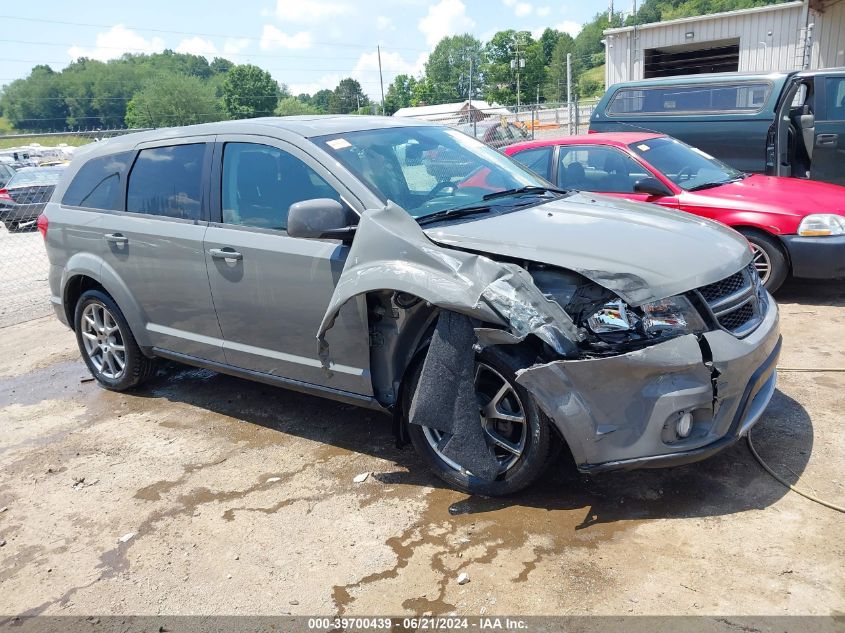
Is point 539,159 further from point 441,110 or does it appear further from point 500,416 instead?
point 441,110

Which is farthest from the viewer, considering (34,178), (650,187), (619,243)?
(34,178)

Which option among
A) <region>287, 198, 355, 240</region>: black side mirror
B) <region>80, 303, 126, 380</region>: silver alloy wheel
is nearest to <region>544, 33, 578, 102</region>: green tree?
<region>80, 303, 126, 380</region>: silver alloy wheel

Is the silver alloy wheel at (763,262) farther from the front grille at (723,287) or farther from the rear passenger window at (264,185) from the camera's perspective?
the rear passenger window at (264,185)

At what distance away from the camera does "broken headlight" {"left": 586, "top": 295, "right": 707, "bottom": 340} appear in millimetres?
3066

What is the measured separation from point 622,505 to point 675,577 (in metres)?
0.57

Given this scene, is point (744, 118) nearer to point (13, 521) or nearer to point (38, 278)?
point (13, 521)

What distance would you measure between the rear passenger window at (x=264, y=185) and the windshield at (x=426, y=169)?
206 millimetres

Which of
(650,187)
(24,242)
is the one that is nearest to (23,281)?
(24,242)

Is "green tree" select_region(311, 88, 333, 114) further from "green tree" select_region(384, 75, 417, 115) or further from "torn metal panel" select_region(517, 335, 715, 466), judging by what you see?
"torn metal panel" select_region(517, 335, 715, 466)

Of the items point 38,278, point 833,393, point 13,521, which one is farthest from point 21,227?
point 833,393

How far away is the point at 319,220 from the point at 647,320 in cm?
164

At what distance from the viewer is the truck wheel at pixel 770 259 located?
621 cm

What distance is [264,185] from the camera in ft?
13.9

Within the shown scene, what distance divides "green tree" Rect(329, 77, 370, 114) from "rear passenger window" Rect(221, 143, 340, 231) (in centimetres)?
10069
